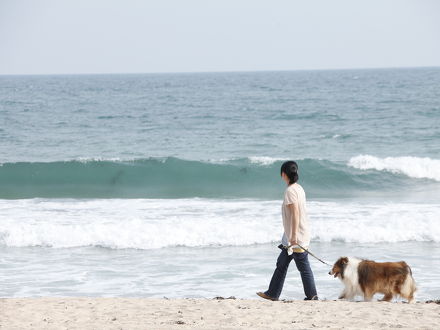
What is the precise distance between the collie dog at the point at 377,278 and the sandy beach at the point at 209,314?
0.43 ft

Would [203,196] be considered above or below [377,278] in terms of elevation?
below

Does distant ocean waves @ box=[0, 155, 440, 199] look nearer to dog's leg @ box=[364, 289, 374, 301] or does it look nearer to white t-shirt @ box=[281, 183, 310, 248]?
dog's leg @ box=[364, 289, 374, 301]

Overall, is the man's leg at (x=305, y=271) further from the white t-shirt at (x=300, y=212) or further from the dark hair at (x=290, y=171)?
the dark hair at (x=290, y=171)

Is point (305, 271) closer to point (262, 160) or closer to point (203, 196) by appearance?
point (203, 196)

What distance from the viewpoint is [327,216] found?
1322 cm

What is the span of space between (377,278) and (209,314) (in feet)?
5.88

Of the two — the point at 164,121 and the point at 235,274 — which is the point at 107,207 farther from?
the point at 164,121

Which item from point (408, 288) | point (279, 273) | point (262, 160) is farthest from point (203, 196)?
point (408, 288)

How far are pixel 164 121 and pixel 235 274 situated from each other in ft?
81.0

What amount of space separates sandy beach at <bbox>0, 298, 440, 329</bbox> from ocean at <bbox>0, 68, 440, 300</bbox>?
1.36m

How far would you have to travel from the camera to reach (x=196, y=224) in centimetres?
1229

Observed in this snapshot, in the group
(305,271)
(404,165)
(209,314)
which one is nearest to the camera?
(209,314)

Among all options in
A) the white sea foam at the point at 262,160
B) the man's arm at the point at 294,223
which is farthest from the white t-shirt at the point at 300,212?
the white sea foam at the point at 262,160

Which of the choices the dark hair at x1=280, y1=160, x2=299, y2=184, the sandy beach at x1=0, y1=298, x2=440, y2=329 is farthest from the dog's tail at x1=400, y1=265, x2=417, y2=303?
the dark hair at x1=280, y1=160, x2=299, y2=184
